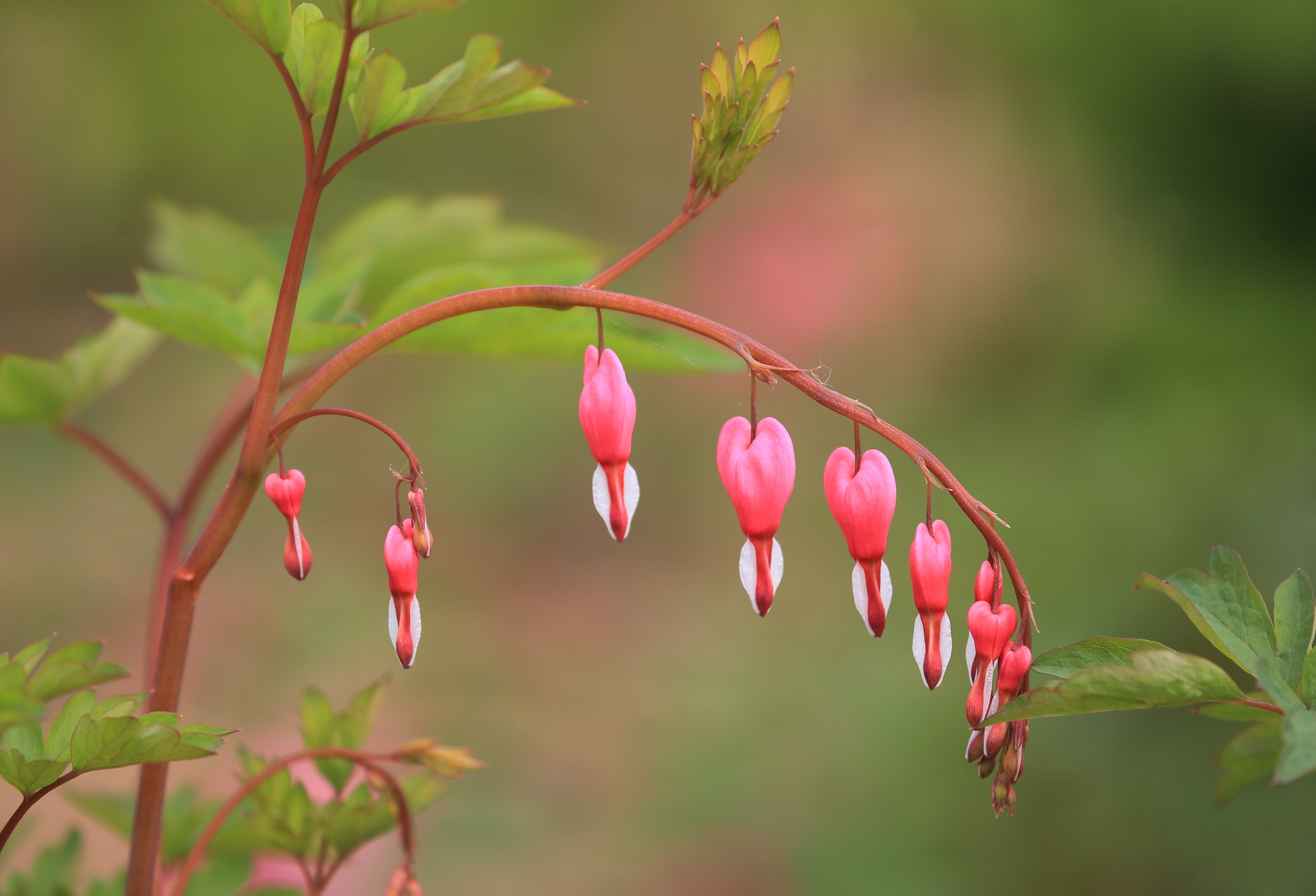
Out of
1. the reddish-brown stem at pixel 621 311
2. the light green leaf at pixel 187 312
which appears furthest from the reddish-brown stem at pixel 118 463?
the reddish-brown stem at pixel 621 311

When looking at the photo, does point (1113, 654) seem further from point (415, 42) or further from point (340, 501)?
point (415, 42)

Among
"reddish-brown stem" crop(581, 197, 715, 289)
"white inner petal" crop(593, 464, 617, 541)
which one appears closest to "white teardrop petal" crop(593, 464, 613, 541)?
"white inner petal" crop(593, 464, 617, 541)

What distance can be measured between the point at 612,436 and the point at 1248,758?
0.42m

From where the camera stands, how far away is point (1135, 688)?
49cm

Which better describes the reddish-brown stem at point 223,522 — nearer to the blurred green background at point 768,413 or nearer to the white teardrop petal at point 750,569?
the white teardrop petal at point 750,569

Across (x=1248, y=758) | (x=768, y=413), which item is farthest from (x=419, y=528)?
(x=768, y=413)

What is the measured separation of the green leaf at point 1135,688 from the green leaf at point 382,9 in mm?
480

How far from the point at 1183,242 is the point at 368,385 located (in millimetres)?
2943

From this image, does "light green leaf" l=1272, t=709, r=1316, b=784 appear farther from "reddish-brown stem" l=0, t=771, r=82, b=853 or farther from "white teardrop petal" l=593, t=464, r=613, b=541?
"reddish-brown stem" l=0, t=771, r=82, b=853

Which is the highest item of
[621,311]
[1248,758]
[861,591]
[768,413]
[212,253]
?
[768,413]

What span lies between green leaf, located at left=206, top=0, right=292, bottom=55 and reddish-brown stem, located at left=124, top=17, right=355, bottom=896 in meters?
0.03

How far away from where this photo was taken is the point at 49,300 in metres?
3.63

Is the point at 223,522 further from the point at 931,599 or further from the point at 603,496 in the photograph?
the point at 931,599

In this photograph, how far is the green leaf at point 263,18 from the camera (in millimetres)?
499
